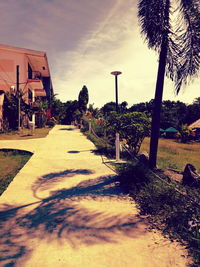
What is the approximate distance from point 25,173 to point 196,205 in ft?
17.7

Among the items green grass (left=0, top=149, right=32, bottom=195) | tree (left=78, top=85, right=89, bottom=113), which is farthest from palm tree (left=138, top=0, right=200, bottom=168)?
tree (left=78, top=85, right=89, bottom=113)

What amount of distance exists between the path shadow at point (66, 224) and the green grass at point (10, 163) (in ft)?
5.62

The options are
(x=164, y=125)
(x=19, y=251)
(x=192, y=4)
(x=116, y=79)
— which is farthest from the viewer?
(x=164, y=125)

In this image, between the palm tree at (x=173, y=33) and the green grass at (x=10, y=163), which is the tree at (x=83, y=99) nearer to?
the green grass at (x=10, y=163)

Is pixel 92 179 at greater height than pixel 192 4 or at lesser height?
lesser

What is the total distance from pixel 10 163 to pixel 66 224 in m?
5.69

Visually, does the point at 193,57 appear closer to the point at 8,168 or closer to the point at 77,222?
the point at 77,222

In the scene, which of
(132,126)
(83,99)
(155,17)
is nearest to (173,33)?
(155,17)

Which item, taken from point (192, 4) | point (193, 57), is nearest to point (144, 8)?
point (192, 4)

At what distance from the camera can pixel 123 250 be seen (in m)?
2.71

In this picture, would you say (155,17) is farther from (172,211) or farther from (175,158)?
(175,158)

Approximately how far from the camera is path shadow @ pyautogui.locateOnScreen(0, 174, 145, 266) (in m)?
2.89

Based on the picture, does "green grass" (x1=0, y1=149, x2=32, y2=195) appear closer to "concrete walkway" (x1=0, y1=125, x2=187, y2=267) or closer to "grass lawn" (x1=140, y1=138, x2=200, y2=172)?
"concrete walkway" (x1=0, y1=125, x2=187, y2=267)

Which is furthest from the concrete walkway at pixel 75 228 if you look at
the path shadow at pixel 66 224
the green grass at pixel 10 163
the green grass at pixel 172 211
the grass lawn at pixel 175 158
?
the grass lawn at pixel 175 158
